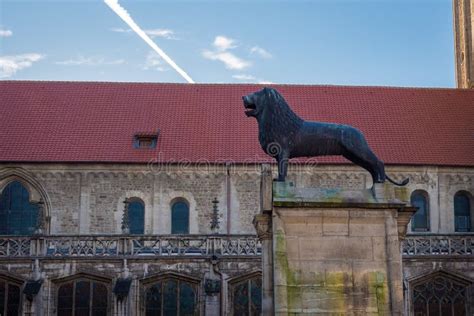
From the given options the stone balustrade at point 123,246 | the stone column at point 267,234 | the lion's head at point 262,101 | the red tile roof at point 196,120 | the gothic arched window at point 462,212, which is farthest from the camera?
the gothic arched window at point 462,212

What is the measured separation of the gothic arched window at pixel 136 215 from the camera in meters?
30.3

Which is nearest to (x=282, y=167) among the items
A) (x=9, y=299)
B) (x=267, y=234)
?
(x=267, y=234)

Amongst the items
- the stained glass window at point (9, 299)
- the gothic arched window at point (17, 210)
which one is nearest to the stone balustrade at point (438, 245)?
the stained glass window at point (9, 299)

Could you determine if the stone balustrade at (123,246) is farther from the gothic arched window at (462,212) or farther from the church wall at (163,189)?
the gothic arched window at (462,212)

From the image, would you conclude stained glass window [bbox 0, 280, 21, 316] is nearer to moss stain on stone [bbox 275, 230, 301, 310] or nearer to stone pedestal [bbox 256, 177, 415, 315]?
stone pedestal [bbox 256, 177, 415, 315]

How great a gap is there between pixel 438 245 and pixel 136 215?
12.2 meters

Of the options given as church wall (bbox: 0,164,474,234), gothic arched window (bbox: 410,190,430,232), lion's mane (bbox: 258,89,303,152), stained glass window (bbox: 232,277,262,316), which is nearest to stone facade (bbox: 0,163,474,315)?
church wall (bbox: 0,164,474,234)

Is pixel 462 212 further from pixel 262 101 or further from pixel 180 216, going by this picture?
pixel 262 101

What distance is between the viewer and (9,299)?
85.1 feet

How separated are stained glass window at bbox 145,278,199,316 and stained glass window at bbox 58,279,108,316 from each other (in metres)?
1.61

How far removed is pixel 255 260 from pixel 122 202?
7.11 meters

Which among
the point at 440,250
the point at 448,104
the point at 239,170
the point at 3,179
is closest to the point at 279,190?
the point at 440,250

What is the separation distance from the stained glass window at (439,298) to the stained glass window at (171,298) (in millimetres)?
8004

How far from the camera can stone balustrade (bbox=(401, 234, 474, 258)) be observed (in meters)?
26.4
